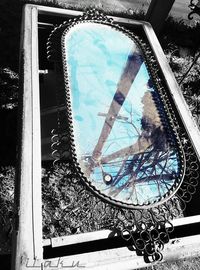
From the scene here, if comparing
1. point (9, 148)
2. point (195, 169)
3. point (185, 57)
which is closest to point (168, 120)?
point (195, 169)

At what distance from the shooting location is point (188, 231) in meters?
1.72

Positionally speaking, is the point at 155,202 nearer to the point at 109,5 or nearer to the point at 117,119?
the point at 117,119

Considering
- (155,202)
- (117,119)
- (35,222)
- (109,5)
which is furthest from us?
(109,5)

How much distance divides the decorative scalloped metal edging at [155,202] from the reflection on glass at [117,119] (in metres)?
0.04

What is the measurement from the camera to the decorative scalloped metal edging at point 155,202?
1.58m

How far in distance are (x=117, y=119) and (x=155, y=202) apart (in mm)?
564

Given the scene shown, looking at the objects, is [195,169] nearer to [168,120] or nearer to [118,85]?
[168,120]

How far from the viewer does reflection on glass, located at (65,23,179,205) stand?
1.69m

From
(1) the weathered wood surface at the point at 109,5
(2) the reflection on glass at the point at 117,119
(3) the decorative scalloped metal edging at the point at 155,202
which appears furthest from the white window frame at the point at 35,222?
(1) the weathered wood surface at the point at 109,5

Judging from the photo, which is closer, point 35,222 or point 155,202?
point 35,222

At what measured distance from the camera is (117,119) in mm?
1953

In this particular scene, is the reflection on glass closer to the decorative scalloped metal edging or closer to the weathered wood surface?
the decorative scalloped metal edging

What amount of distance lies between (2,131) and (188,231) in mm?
1721

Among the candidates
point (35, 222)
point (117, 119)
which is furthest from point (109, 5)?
point (35, 222)
